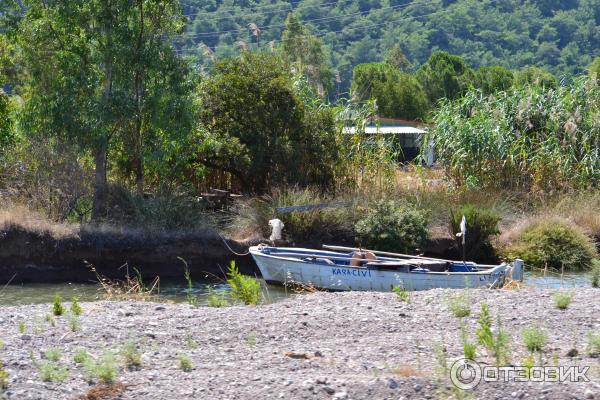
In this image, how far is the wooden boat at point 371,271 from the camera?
18.9m

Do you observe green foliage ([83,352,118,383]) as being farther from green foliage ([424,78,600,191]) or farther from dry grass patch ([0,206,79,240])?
green foliage ([424,78,600,191])

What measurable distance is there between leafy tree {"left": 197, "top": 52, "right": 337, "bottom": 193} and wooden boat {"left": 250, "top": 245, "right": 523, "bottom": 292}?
557 cm

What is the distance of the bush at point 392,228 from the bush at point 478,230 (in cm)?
118

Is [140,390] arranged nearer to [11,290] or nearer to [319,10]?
[11,290]

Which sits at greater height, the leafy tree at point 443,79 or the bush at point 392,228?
the bush at point 392,228

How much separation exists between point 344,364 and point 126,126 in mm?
16157

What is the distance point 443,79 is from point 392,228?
3556 cm

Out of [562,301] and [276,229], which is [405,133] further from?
[562,301]

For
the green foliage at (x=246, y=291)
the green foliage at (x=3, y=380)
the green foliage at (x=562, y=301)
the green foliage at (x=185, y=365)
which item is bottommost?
the green foliage at (x=246, y=291)

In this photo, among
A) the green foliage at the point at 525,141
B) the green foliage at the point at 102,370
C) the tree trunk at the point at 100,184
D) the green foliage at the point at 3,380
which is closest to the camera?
the green foliage at the point at 3,380

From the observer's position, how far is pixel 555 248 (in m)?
24.2

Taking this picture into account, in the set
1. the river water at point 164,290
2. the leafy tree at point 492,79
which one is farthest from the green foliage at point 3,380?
the leafy tree at point 492,79

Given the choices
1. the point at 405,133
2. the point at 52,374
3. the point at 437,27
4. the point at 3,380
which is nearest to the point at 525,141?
the point at 405,133

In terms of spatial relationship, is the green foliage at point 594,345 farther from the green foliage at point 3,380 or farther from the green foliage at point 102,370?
the green foliage at point 3,380
